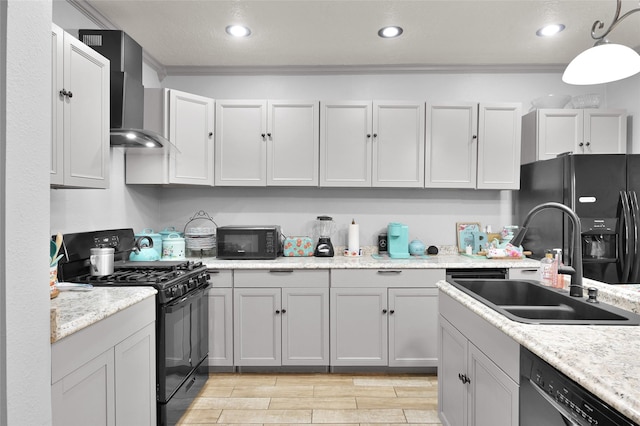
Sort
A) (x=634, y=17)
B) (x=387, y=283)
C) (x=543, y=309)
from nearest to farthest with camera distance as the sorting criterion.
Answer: (x=543, y=309), (x=634, y=17), (x=387, y=283)

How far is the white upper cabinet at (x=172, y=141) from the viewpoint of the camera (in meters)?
3.07

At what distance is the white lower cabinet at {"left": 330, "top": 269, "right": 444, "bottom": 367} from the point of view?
9.78 ft

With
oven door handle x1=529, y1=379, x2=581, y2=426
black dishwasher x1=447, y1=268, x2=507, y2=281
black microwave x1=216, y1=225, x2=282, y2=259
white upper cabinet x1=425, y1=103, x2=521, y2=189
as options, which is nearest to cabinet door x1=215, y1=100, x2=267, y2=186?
black microwave x1=216, y1=225, x2=282, y2=259

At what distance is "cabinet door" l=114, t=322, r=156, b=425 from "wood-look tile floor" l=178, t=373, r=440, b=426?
50cm

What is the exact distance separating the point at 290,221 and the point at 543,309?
2.39 m

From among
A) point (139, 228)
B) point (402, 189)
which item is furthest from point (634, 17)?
point (139, 228)

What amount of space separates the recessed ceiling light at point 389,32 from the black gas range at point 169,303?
2.27 meters

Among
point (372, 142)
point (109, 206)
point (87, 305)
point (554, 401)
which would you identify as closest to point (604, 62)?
point (554, 401)

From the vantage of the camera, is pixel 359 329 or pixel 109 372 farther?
pixel 359 329

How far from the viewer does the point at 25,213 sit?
0.91 meters

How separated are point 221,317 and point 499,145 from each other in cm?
281

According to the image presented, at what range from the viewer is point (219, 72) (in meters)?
3.61

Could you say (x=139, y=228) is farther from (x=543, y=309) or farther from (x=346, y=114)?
(x=543, y=309)

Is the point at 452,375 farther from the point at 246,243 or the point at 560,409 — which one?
the point at 246,243
